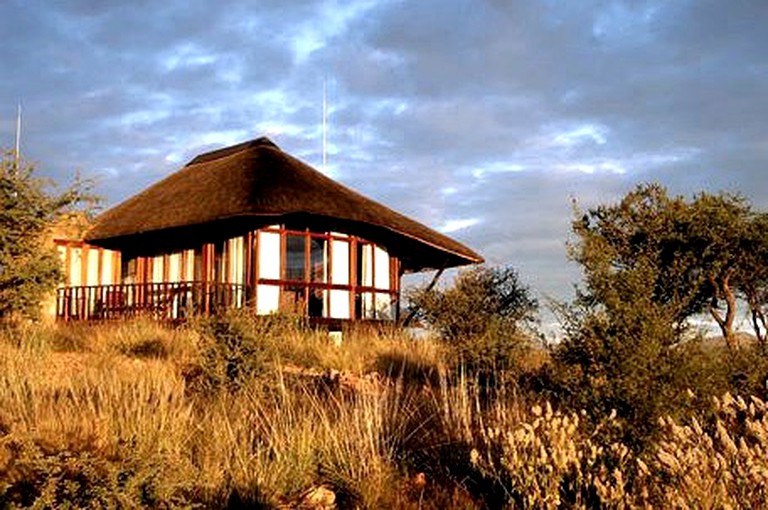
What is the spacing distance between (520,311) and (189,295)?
27.3 feet

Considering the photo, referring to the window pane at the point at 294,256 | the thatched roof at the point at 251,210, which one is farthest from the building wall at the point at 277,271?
the thatched roof at the point at 251,210

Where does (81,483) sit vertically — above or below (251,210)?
below

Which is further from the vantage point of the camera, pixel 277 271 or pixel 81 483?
pixel 277 271

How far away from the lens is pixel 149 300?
22.6m

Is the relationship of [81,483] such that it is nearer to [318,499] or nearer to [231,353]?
[318,499]

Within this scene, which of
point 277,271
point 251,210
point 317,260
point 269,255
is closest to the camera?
point 251,210

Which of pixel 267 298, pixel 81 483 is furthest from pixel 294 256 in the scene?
pixel 81 483

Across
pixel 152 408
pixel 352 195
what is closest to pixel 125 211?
pixel 352 195

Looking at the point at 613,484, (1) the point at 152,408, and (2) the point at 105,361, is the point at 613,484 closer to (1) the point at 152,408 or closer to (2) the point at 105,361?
(1) the point at 152,408

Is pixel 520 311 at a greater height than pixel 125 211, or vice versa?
pixel 125 211

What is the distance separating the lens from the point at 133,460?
21.2 ft

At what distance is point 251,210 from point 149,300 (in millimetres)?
4980

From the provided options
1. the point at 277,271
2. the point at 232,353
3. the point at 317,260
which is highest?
the point at 317,260

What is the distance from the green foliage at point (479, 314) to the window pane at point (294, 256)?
3.01m
